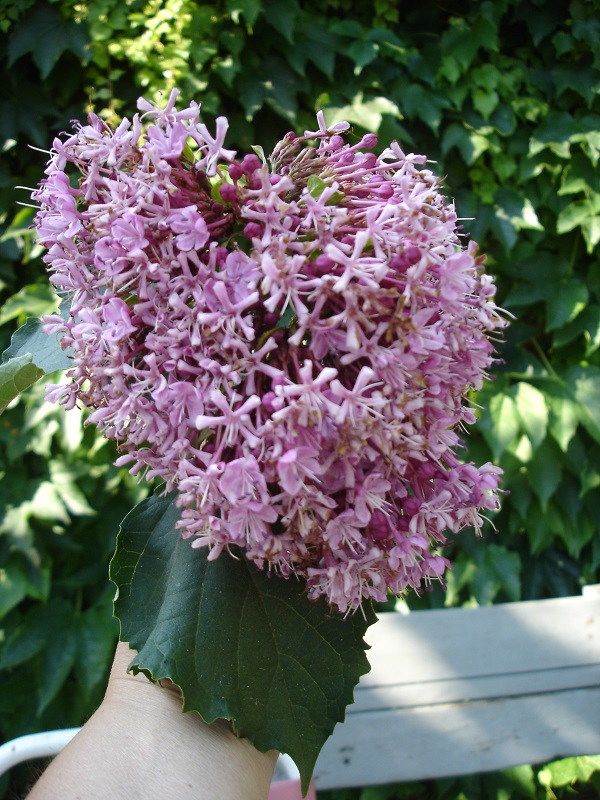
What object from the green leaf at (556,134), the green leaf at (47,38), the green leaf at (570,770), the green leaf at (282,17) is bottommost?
the green leaf at (570,770)

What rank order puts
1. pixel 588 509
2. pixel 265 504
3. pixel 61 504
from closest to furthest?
pixel 265 504 < pixel 61 504 < pixel 588 509

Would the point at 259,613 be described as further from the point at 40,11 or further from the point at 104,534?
the point at 40,11

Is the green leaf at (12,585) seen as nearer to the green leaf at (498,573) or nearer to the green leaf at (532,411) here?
the green leaf at (498,573)

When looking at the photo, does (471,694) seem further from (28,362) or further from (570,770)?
(28,362)

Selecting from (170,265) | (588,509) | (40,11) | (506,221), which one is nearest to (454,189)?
(506,221)

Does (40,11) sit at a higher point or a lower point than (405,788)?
higher

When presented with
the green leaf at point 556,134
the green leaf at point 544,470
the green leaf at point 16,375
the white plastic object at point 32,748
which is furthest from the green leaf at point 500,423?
the green leaf at point 16,375
